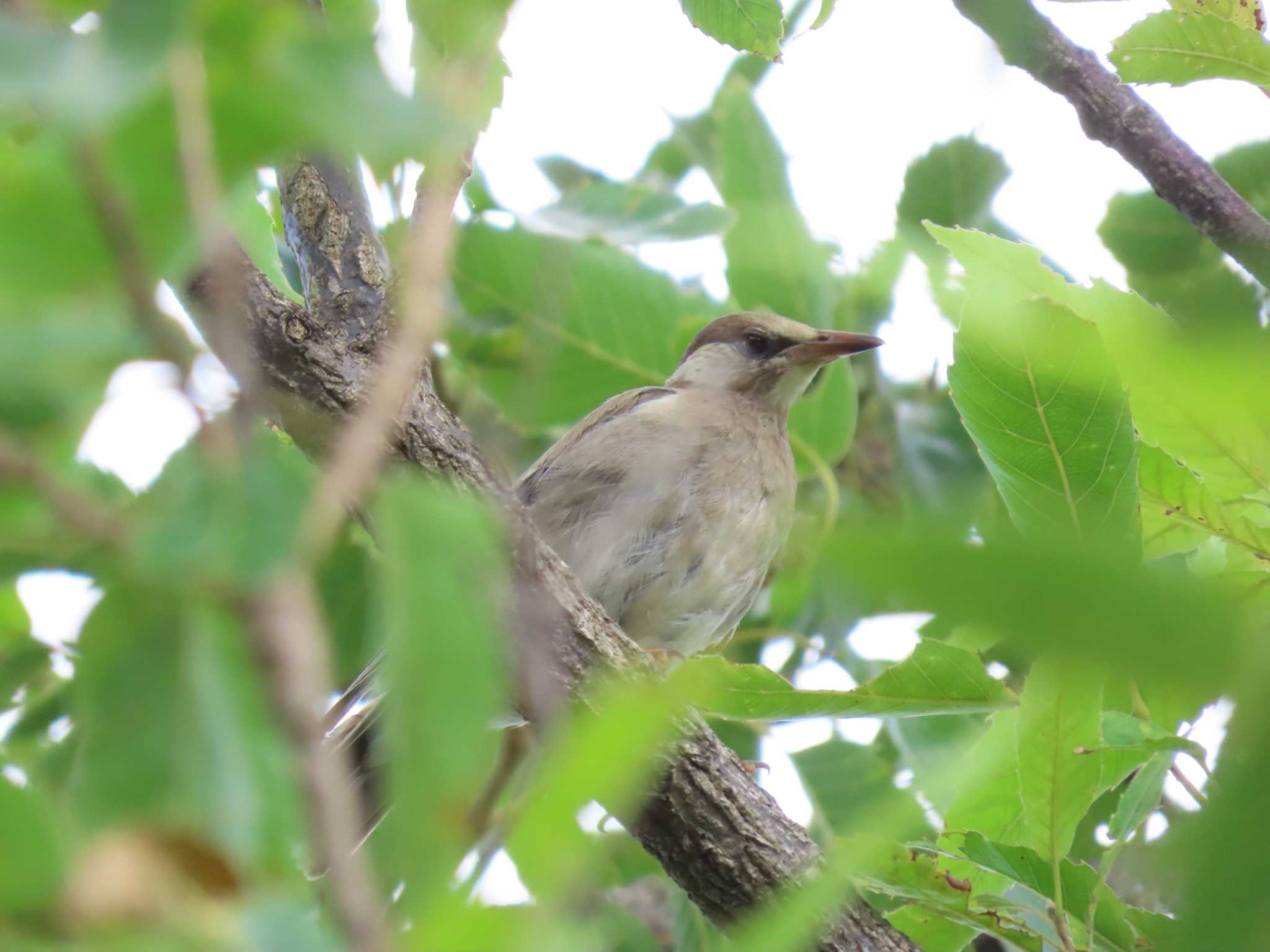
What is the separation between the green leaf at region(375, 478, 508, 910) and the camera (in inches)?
31.7

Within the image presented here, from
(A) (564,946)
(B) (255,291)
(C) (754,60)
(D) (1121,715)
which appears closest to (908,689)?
(D) (1121,715)

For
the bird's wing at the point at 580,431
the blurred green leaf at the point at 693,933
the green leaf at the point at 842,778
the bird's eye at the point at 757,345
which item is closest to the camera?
the blurred green leaf at the point at 693,933

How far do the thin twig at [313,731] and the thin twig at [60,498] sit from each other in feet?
0.38

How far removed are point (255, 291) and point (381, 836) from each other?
1850 mm

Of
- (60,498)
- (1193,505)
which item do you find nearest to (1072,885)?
(1193,505)

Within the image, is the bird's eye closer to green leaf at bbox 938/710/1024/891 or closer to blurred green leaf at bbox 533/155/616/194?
blurred green leaf at bbox 533/155/616/194

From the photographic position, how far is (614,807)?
94 centimetres

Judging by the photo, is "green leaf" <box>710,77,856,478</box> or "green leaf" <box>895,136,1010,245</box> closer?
"green leaf" <box>710,77,856,478</box>

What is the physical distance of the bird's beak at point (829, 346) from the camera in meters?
4.87

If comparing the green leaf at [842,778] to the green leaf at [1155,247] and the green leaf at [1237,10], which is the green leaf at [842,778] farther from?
the green leaf at [1237,10]

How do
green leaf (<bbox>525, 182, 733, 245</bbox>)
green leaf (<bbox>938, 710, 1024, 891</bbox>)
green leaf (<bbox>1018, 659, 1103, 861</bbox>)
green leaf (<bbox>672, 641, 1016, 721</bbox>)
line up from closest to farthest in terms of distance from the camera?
1. green leaf (<bbox>1018, 659, 1103, 861</bbox>)
2. green leaf (<bbox>672, 641, 1016, 721</bbox>)
3. green leaf (<bbox>938, 710, 1024, 891</bbox>)
4. green leaf (<bbox>525, 182, 733, 245</bbox>)

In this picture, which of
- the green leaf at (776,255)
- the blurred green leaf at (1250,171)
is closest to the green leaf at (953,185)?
the green leaf at (776,255)

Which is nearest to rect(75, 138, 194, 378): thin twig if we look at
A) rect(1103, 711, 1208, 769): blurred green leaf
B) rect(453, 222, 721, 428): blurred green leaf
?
rect(1103, 711, 1208, 769): blurred green leaf

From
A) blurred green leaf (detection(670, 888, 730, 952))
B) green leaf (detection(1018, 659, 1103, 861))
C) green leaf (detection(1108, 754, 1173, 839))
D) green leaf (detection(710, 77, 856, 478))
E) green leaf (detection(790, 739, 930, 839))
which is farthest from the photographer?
green leaf (detection(710, 77, 856, 478))
